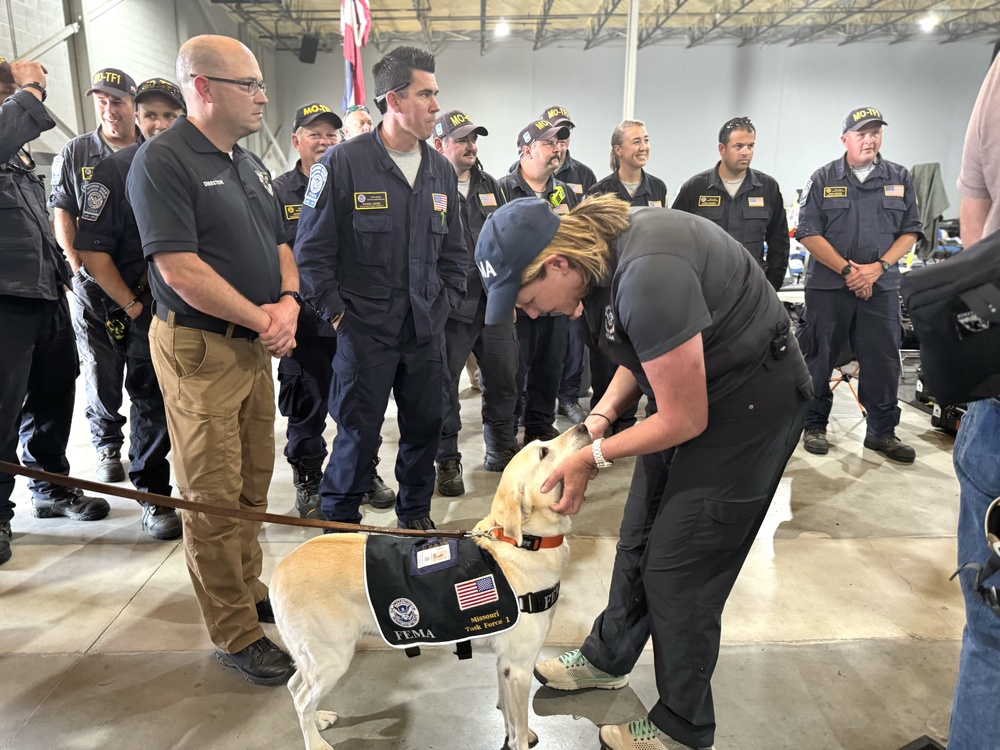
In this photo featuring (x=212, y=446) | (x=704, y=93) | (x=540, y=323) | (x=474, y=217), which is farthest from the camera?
(x=704, y=93)

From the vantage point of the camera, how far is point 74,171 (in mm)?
3273

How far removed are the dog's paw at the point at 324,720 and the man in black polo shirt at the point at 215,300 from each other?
26 cm

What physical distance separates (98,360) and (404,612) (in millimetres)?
2930

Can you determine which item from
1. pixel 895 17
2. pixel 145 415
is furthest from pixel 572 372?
pixel 895 17

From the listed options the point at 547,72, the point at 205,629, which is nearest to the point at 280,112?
the point at 547,72

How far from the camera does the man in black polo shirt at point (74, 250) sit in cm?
331

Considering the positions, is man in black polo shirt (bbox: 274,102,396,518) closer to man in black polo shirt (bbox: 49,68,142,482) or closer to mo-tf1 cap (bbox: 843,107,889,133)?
man in black polo shirt (bbox: 49,68,142,482)

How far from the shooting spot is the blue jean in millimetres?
1153

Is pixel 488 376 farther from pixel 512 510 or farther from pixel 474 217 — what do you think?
pixel 512 510

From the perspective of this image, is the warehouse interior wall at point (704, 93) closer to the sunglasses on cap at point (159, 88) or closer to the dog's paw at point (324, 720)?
the sunglasses on cap at point (159, 88)

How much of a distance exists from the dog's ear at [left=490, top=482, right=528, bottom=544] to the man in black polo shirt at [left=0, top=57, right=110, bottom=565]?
8.33 feet

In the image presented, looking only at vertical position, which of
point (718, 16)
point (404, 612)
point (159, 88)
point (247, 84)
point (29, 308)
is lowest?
point (404, 612)

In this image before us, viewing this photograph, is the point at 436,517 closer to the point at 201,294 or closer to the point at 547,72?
the point at 201,294

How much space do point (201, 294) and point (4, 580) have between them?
1.91 m
